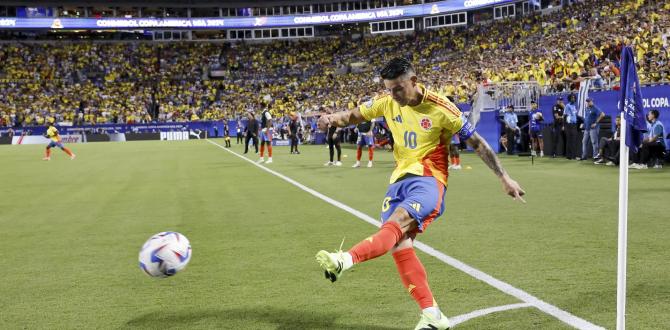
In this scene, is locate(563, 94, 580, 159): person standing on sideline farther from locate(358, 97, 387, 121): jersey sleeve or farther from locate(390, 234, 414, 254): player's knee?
locate(390, 234, 414, 254): player's knee

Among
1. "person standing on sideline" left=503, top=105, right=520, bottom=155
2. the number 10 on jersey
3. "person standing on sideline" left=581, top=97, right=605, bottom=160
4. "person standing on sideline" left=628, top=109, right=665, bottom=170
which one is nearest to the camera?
the number 10 on jersey

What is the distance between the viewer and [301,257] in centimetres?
758

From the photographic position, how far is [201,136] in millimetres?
64312

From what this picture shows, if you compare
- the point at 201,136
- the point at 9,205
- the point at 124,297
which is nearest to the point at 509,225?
the point at 124,297

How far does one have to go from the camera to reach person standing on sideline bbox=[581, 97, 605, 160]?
67.6ft

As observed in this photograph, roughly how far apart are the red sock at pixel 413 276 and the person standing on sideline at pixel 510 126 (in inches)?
869

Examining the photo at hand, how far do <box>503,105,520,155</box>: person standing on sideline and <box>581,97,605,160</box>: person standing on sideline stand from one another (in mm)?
4510

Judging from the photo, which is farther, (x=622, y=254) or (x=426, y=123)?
(x=426, y=123)

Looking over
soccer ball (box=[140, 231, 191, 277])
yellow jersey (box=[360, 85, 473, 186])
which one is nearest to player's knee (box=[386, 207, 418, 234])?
yellow jersey (box=[360, 85, 473, 186])

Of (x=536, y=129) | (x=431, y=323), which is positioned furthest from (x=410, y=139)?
(x=536, y=129)

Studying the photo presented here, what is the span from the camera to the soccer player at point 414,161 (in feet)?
15.5

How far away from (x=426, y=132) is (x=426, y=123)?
0.07m

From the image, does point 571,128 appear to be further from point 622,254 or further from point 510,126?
point 622,254

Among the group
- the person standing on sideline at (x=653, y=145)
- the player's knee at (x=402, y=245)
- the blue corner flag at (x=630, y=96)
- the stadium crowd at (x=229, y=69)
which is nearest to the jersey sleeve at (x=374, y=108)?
the player's knee at (x=402, y=245)
